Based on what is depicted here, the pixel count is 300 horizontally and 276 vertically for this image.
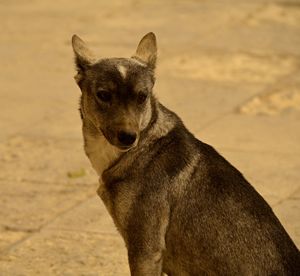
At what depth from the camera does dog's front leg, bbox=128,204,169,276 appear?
5.88 m

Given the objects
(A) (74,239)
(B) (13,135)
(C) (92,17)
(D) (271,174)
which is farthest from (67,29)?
(A) (74,239)

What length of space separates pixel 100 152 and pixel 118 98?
425 mm

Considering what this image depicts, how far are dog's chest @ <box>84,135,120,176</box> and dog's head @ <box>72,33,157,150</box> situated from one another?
4.1 inches

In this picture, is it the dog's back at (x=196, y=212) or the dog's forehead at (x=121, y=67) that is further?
the dog's forehead at (x=121, y=67)

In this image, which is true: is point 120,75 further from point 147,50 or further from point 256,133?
point 256,133

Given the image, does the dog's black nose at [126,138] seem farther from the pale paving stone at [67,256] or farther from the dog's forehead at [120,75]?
the pale paving stone at [67,256]

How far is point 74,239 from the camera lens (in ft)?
24.6

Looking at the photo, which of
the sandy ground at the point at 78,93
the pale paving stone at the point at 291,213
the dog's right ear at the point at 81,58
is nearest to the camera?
the dog's right ear at the point at 81,58

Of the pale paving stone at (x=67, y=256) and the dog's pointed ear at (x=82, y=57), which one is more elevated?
the dog's pointed ear at (x=82, y=57)

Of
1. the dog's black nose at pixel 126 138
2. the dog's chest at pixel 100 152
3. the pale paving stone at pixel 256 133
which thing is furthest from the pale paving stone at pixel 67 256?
the pale paving stone at pixel 256 133

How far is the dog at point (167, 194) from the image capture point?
227 inches

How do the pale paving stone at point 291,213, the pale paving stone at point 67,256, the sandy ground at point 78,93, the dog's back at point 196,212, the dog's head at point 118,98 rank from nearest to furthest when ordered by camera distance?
the dog's back at point 196,212
the dog's head at point 118,98
the pale paving stone at point 67,256
the pale paving stone at point 291,213
the sandy ground at point 78,93

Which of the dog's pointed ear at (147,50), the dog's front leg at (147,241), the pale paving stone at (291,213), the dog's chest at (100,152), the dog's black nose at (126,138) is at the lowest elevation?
the pale paving stone at (291,213)

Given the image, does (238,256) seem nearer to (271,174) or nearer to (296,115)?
(271,174)
